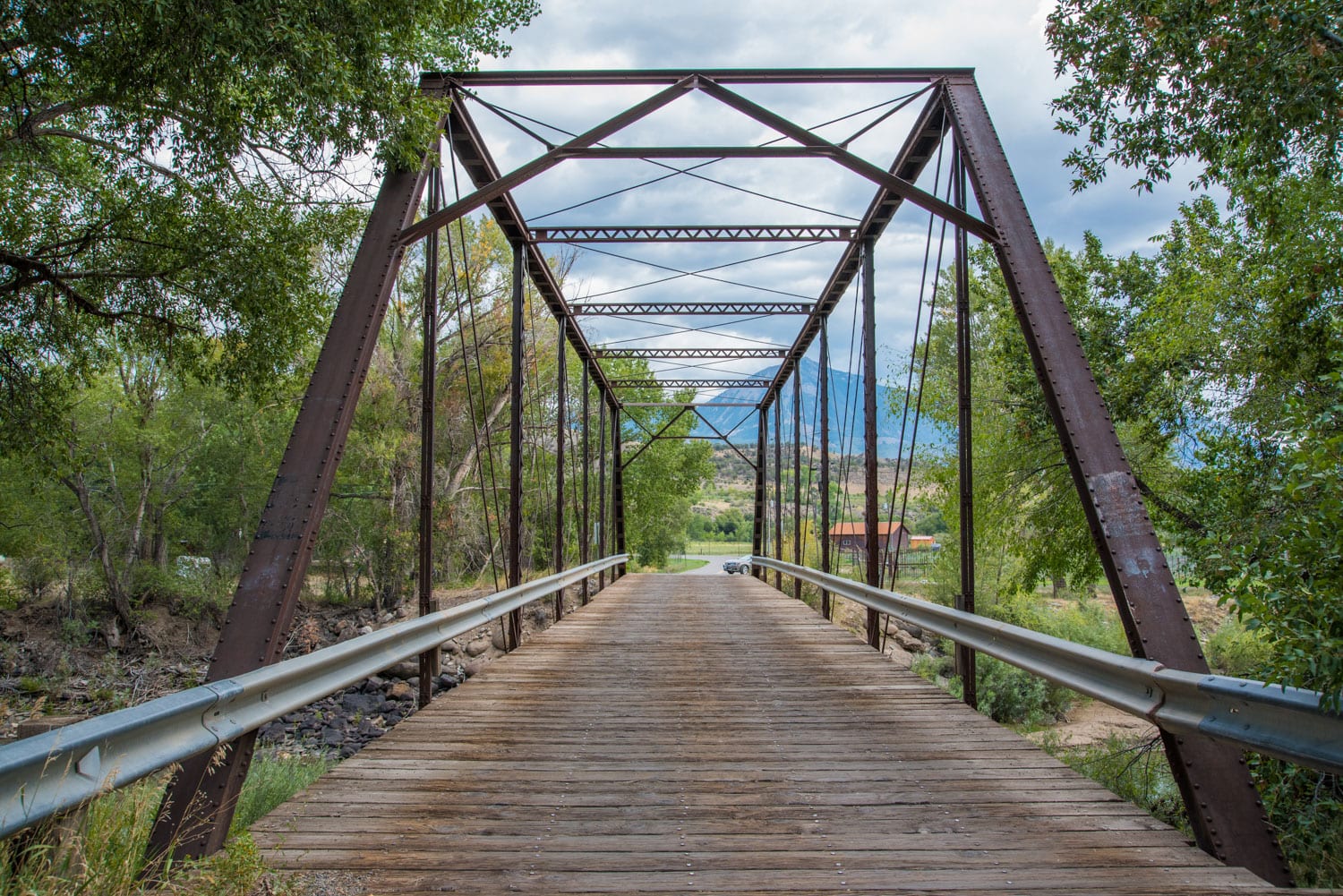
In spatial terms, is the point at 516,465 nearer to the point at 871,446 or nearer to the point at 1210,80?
the point at 871,446

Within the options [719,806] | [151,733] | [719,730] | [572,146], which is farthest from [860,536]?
[151,733]

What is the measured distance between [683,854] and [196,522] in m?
26.0

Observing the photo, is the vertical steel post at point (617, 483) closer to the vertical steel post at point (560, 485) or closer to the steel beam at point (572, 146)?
the vertical steel post at point (560, 485)

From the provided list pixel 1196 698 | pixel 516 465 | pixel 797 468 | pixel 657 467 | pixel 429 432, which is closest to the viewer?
pixel 1196 698

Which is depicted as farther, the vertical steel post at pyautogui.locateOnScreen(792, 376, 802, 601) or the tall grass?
the vertical steel post at pyautogui.locateOnScreen(792, 376, 802, 601)

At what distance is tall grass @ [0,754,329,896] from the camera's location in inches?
85.3

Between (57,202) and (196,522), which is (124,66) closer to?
(57,202)

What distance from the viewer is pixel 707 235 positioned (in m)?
10.5

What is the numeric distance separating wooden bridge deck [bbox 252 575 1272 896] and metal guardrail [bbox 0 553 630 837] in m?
0.46

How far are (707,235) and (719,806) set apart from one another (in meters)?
8.11

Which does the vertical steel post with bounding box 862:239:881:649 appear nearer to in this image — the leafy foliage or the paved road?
the leafy foliage

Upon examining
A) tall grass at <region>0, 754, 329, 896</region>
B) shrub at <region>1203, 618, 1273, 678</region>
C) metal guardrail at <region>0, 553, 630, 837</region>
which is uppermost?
metal guardrail at <region>0, 553, 630, 837</region>

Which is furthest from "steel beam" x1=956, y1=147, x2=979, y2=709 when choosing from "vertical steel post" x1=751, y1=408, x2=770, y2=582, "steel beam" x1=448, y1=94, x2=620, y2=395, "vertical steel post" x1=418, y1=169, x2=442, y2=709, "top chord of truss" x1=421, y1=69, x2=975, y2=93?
"vertical steel post" x1=751, y1=408, x2=770, y2=582

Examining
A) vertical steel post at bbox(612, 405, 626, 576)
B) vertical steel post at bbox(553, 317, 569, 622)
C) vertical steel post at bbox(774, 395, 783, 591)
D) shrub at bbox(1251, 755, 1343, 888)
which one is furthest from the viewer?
vertical steel post at bbox(612, 405, 626, 576)
